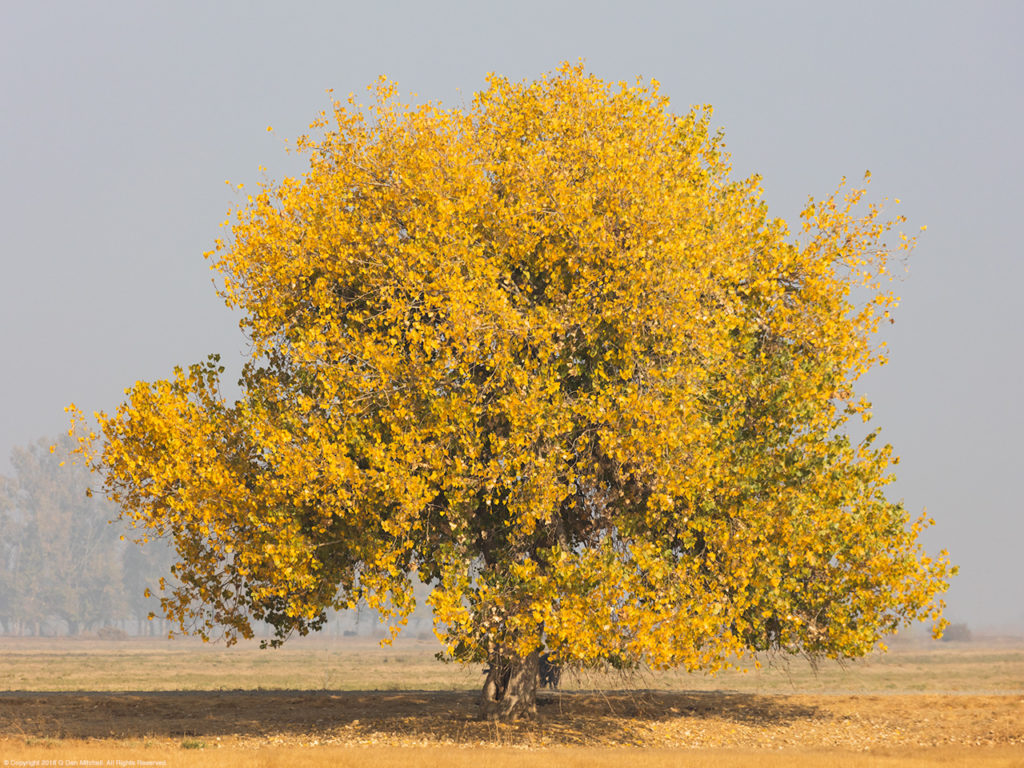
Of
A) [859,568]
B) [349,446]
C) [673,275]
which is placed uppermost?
[673,275]

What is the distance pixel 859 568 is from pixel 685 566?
13.1 ft

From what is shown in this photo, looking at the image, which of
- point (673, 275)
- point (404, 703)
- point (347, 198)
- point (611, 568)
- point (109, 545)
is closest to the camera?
point (611, 568)

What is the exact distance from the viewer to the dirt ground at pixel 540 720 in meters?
21.6

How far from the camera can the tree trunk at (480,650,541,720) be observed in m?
22.3

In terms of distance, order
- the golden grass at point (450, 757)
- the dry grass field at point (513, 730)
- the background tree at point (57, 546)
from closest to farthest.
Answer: the golden grass at point (450, 757)
the dry grass field at point (513, 730)
the background tree at point (57, 546)

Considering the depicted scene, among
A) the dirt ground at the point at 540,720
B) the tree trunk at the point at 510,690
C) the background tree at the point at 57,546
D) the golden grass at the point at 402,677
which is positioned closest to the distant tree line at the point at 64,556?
the background tree at the point at 57,546

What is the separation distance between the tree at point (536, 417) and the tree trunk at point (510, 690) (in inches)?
3.0

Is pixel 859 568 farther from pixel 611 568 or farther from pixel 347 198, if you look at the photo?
pixel 347 198

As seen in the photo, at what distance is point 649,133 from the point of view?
72.3 ft

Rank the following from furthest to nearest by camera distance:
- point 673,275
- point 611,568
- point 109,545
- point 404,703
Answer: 1. point 109,545
2. point 404,703
3. point 673,275
4. point 611,568

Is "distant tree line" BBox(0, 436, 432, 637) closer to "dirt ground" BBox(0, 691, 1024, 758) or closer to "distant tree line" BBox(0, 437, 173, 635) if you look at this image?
"distant tree line" BBox(0, 437, 173, 635)

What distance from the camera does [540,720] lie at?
901 inches

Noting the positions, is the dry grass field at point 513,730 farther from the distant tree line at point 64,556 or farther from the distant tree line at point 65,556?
the distant tree line at point 64,556

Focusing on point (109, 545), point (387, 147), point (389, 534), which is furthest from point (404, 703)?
point (109, 545)
